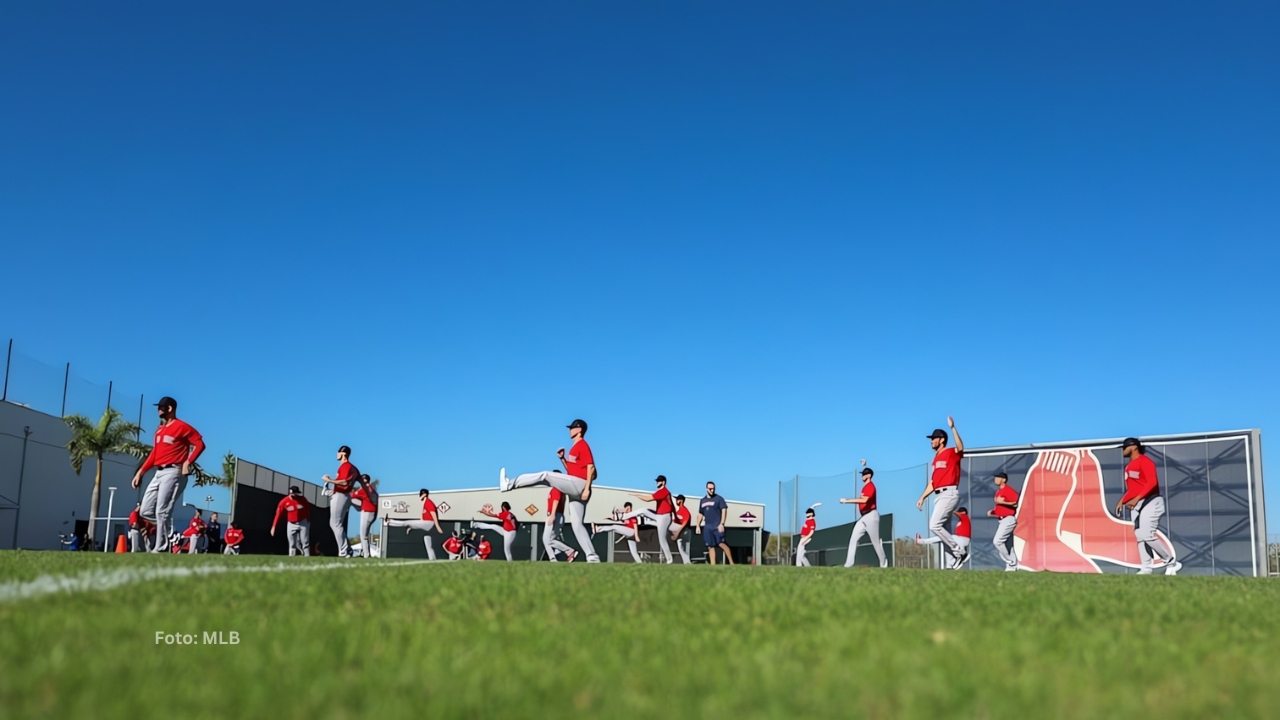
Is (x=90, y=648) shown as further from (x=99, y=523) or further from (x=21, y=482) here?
(x=99, y=523)

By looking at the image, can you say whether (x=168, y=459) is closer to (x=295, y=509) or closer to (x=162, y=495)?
(x=162, y=495)

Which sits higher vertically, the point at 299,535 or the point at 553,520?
the point at 553,520

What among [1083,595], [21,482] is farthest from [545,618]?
[21,482]

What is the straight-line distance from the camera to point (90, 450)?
4525 centimetres

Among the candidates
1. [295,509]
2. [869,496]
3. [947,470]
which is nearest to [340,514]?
[295,509]

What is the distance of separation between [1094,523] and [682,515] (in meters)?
11.1

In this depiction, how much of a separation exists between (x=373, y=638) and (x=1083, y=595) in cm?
509

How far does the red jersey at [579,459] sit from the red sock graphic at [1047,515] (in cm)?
1762

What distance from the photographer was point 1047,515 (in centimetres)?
2731

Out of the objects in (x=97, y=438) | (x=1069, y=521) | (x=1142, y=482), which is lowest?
(x=1069, y=521)

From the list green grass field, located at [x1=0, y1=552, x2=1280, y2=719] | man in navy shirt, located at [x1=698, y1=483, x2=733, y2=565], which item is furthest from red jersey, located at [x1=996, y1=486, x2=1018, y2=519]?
green grass field, located at [x1=0, y1=552, x2=1280, y2=719]

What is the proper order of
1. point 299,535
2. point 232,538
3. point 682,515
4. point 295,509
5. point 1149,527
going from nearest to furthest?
point 1149,527
point 295,509
point 299,535
point 682,515
point 232,538

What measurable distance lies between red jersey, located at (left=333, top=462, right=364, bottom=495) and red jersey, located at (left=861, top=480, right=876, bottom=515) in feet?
32.4

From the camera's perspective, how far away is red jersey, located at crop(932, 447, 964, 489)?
16.3 meters
